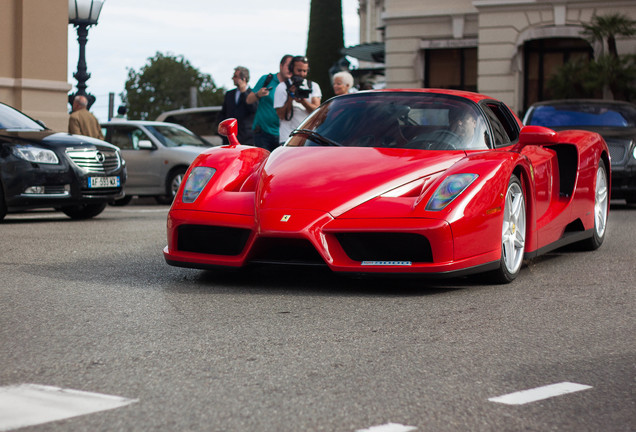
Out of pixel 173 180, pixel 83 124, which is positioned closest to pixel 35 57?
pixel 83 124

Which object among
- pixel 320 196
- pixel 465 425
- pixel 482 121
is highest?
pixel 482 121

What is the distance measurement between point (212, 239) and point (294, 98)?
5014mm

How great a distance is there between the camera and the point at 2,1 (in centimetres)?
1953

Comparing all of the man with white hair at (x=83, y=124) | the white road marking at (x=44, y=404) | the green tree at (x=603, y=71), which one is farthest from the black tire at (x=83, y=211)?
the green tree at (x=603, y=71)

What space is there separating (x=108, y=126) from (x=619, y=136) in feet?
28.8

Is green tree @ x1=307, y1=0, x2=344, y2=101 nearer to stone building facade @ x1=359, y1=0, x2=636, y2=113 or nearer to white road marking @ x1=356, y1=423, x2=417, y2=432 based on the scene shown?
stone building facade @ x1=359, y1=0, x2=636, y2=113

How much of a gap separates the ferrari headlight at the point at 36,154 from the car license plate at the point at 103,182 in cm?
49

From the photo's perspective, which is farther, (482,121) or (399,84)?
(399,84)

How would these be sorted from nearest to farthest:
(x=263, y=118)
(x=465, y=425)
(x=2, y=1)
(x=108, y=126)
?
(x=465, y=425), (x=263, y=118), (x=108, y=126), (x=2, y=1)

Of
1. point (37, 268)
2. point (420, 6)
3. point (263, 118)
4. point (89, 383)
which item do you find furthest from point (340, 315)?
point (420, 6)

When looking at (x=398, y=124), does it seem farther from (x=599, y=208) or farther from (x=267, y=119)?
(x=267, y=119)

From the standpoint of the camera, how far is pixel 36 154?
38.0ft

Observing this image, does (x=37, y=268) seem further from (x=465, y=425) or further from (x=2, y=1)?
(x=2, y=1)

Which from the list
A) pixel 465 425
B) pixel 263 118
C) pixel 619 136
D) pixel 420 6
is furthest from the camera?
pixel 420 6
